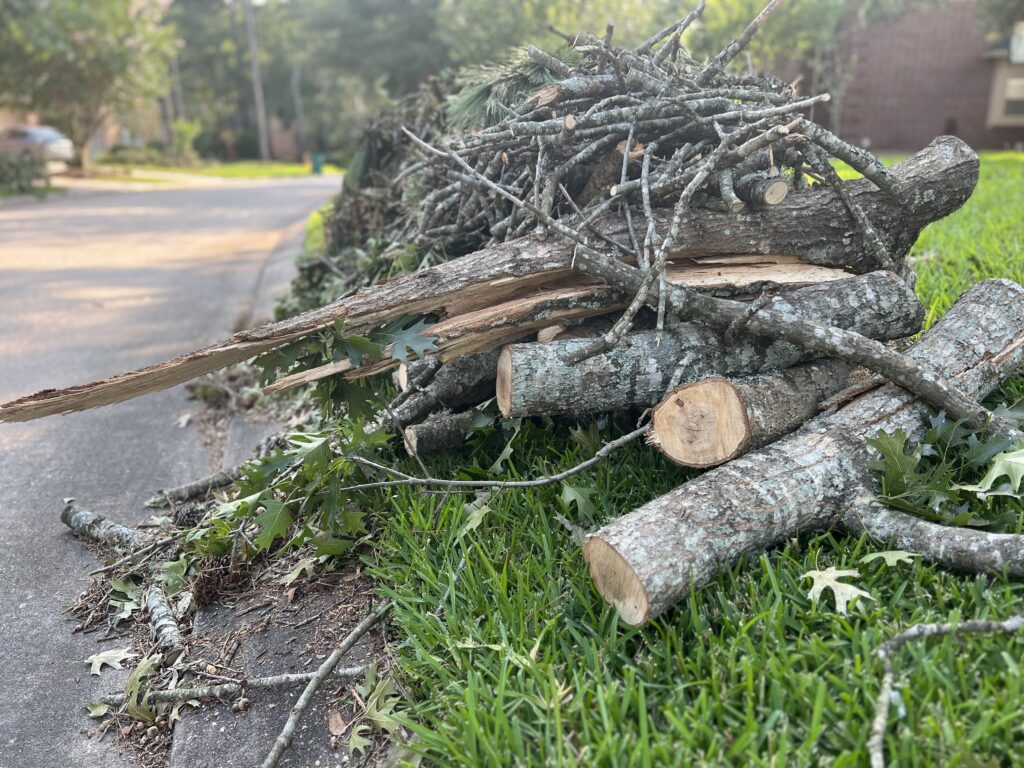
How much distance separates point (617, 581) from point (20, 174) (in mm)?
20814

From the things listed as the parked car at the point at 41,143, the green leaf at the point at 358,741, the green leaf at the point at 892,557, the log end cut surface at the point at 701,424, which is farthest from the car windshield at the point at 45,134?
the green leaf at the point at 892,557

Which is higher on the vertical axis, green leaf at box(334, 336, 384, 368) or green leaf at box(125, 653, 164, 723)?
green leaf at box(334, 336, 384, 368)

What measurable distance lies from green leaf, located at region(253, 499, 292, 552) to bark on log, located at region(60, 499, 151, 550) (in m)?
0.75

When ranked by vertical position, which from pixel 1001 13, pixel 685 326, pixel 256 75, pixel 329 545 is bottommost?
pixel 329 545

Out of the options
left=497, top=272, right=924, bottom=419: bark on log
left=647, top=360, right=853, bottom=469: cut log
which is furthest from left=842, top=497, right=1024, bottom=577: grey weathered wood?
left=497, top=272, right=924, bottom=419: bark on log

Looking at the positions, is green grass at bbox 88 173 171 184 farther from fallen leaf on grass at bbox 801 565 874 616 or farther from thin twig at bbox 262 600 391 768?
fallen leaf on grass at bbox 801 565 874 616

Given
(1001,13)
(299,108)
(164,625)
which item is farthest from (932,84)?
(299,108)

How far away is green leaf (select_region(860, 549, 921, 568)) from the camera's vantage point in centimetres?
250

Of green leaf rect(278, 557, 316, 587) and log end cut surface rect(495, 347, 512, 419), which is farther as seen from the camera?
green leaf rect(278, 557, 316, 587)

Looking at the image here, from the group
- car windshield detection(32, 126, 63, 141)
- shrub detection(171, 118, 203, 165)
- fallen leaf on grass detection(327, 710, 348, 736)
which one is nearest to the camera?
fallen leaf on grass detection(327, 710, 348, 736)

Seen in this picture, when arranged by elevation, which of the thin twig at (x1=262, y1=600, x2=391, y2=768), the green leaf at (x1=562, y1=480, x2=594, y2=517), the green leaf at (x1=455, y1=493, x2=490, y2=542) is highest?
the green leaf at (x1=562, y1=480, x2=594, y2=517)

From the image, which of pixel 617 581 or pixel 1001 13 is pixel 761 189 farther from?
pixel 1001 13

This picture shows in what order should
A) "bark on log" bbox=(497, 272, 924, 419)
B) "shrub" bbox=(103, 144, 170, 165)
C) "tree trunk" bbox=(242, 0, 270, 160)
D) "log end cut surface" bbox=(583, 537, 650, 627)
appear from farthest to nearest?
"tree trunk" bbox=(242, 0, 270, 160), "shrub" bbox=(103, 144, 170, 165), "bark on log" bbox=(497, 272, 924, 419), "log end cut surface" bbox=(583, 537, 650, 627)

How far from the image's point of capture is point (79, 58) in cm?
2291
